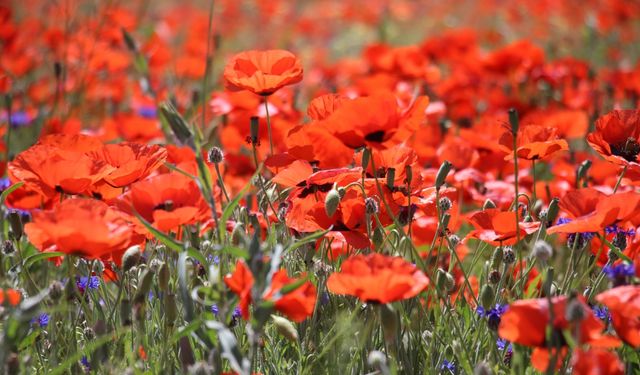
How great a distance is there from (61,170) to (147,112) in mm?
2687

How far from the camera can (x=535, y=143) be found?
1.82 m

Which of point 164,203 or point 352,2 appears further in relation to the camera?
point 352,2

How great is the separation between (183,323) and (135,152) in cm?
39

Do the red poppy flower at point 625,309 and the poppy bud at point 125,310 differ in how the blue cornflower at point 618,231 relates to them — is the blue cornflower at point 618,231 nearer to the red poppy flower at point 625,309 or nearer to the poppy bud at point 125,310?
the red poppy flower at point 625,309

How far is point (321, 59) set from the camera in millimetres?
6129

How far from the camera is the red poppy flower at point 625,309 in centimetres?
129

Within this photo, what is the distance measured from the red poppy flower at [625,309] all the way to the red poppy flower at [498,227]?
0.34 metres

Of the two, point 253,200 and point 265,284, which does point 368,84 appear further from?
point 265,284

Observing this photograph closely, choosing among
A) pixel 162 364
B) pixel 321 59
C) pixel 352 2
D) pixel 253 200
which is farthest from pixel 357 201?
pixel 352 2

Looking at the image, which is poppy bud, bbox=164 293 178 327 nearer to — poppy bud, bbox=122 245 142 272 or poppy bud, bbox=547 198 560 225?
poppy bud, bbox=122 245 142 272

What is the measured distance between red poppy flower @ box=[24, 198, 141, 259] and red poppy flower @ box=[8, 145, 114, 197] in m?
0.20

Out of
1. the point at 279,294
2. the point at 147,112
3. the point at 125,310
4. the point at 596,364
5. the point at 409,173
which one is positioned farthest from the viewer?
the point at 147,112

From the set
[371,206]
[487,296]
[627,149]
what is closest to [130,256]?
[371,206]

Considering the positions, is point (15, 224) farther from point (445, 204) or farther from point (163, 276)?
point (445, 204)
